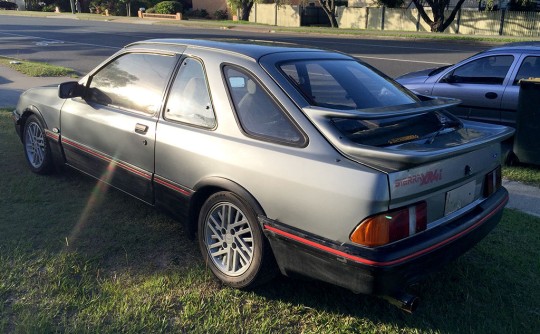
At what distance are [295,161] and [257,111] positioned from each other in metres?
0.55

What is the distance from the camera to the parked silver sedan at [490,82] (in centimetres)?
679

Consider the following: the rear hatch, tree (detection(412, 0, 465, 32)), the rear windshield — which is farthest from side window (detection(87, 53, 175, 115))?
tree (detection(412, 0, 465, 32))

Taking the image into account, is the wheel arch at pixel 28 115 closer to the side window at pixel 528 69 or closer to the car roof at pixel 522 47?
the side window at pixel 528 69

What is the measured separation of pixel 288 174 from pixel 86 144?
94.1 inches

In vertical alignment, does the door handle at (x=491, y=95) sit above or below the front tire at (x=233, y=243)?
above

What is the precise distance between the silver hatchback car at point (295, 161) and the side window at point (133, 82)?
0.04 ft

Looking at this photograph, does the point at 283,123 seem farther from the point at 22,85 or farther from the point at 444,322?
the point at 22,85

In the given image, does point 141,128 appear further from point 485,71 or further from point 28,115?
point 485,71

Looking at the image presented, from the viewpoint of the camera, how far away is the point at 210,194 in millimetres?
3580

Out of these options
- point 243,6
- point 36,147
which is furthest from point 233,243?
point 243,6

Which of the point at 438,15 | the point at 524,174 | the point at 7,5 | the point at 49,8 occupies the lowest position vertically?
the point at 524,174

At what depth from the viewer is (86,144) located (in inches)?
181

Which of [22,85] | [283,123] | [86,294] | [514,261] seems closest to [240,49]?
[283,123]

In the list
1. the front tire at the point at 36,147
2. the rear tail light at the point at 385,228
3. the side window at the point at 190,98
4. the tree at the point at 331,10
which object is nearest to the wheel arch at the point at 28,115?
the front tire at the point at 36,147
